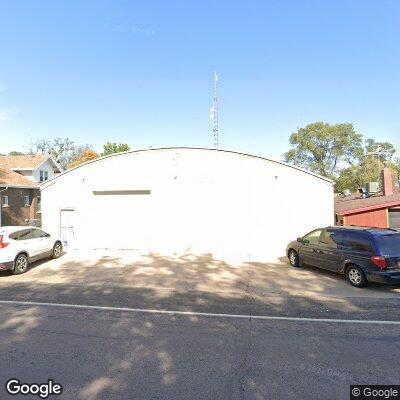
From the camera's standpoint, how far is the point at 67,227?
53.4 ft

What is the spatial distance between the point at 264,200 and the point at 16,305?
9.97 metres

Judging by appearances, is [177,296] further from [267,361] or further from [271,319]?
[267,361]

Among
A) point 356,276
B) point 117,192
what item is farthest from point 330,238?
point 117,192

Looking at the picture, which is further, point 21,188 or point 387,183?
point 21,188

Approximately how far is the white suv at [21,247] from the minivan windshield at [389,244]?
11.2 meters

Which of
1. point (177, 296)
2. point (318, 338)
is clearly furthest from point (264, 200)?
point (318, 338)

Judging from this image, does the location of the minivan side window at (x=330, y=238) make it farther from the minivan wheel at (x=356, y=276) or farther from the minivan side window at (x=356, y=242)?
the minivan wheel at (x=356, y=276)

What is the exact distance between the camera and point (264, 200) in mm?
14602

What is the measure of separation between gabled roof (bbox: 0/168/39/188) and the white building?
11.9 metres

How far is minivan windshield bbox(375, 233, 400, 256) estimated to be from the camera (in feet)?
29.6

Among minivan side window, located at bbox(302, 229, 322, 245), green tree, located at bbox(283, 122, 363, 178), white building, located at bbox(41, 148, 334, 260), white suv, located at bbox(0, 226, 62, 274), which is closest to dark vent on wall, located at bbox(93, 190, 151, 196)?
white building, located at bbox(41, 148, 334, 260)

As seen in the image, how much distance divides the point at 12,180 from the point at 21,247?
1803 cm

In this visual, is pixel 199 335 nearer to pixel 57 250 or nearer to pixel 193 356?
pixel 193 356

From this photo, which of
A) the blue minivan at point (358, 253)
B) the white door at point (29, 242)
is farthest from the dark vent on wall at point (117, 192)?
the blue minivan at point (358, 253)
